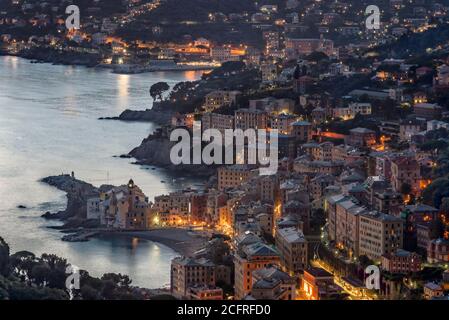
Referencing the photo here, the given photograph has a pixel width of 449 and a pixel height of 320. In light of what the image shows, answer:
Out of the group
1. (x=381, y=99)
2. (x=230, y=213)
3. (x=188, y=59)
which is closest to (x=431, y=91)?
(x=381, y=99)

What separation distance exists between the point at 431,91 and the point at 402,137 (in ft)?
6.04

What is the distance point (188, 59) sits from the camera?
29.4 metres

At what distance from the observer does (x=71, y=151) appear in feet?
52.8

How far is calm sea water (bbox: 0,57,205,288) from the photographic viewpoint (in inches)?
403

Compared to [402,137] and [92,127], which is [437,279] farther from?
[92,127]

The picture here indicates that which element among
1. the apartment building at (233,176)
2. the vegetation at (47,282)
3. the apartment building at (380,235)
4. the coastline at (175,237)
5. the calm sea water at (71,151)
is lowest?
the calm sea water at (71,151)

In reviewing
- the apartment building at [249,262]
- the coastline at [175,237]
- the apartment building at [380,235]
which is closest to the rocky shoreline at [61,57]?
the coastline at [175,237]

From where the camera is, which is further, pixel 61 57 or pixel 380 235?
pixel 61 57

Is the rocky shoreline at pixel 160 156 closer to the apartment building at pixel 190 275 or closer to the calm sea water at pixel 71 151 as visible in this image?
Result: the calm sea water at pixel 71 151

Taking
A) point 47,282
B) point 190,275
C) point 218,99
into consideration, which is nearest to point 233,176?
point 190,275

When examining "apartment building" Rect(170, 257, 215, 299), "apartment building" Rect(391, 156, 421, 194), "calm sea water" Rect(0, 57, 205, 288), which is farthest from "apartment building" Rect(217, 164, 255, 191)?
"apartment building" Rect(170, 257, 215, 299)

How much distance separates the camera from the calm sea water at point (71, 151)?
33.6 ft

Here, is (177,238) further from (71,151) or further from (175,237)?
(71,151)

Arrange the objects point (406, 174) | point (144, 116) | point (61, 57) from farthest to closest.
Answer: point (61, 57) → point (144, 116) → point (406, 174)
